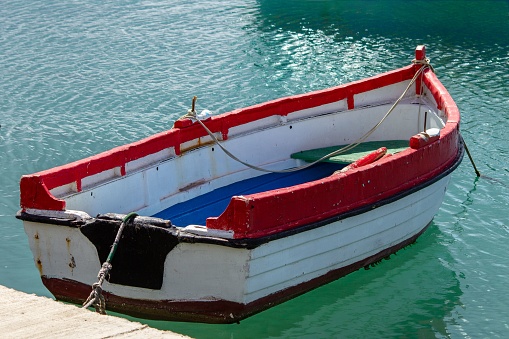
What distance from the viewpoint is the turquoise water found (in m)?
8.90

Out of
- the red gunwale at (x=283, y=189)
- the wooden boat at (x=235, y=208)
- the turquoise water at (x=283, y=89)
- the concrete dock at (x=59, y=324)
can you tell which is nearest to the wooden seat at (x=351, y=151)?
the wooden boat at (x=235, y=208)

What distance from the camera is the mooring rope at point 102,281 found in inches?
284

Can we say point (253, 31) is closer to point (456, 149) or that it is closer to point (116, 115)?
point (116, 115)

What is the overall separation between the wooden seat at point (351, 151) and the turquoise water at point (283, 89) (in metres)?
1.10

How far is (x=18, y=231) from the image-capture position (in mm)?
10367

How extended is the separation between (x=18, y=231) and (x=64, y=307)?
13.2ft

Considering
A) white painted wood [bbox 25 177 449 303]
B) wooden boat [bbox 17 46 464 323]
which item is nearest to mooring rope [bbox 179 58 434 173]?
wooden boat [bbox 17 46 464 323]

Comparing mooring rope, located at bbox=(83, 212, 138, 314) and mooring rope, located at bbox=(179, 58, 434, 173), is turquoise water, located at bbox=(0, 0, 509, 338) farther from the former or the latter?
mooring rope, located at bbox=(179, 58, 434, 173)

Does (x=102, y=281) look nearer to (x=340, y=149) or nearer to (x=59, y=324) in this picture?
(x=59, y=324)

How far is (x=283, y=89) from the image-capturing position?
16344mm

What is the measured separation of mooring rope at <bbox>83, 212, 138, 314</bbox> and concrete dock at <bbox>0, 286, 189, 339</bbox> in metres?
0.54

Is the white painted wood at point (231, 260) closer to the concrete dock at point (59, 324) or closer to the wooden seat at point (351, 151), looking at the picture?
the concrete dock at point (59, 324)

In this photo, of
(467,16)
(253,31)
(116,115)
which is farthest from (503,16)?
(116,115)

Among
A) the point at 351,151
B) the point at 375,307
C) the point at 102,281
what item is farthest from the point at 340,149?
the point at 102,281
